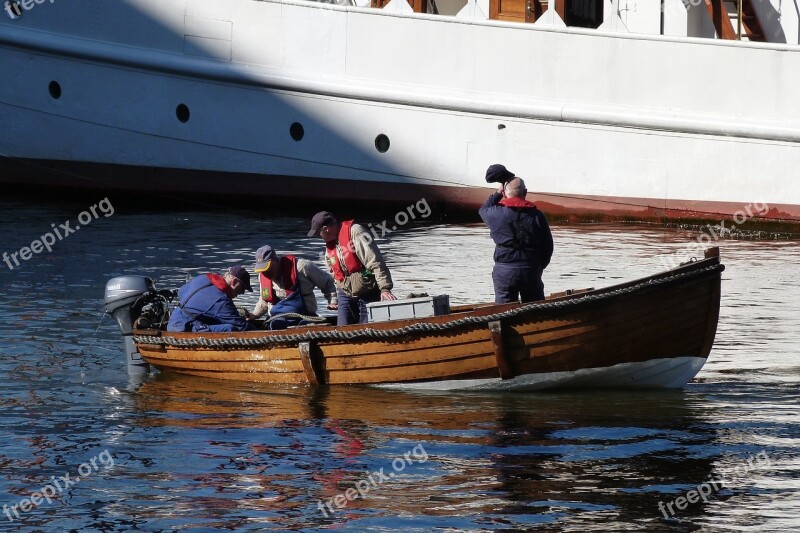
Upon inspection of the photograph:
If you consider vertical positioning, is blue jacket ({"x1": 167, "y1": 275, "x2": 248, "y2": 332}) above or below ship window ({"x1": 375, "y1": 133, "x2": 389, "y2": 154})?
below

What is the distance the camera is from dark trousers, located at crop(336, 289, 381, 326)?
38.1ft

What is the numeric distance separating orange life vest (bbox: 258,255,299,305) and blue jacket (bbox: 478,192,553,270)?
187cm

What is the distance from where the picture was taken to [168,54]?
67.8ft

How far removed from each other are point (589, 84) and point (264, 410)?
32.9ft

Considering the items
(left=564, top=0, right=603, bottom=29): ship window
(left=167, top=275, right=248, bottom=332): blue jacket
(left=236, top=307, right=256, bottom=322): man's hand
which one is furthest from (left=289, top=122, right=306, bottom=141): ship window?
(left=167, top=275, right=248, bottom=332): blue jacket

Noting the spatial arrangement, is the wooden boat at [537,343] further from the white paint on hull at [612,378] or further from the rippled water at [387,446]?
the rippled water at [387,446]

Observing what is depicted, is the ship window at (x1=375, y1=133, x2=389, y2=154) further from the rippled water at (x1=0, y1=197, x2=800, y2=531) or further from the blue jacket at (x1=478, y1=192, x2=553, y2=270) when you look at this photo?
the blue jacket at (x1=478, y1=192, x2=553, y2=270)

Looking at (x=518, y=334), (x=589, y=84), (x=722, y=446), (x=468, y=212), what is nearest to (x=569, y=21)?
(x=589, y=84)

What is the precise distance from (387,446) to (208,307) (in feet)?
9.65

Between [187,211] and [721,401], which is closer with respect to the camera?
[721,401]

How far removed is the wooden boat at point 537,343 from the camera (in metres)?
10.7

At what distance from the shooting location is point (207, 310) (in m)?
12.0

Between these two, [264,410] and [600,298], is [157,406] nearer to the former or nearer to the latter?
[264,410]

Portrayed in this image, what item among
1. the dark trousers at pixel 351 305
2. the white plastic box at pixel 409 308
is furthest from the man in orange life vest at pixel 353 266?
the white plastic box at pixel 409 308
